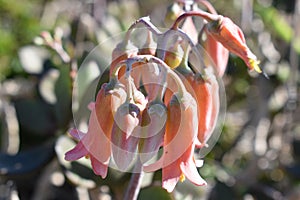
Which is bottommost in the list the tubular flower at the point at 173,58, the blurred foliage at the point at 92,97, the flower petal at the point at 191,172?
the blurred foliage at the point at 92,97

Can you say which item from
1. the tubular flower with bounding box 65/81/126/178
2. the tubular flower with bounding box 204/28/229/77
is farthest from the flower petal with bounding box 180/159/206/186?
the tubular flower with bounding box 204/28/229/77

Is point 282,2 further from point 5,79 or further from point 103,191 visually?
point 103,191

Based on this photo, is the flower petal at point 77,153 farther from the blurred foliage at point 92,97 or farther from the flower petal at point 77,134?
the blurred foliage at point 92,97

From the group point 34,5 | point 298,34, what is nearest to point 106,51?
point 298,34

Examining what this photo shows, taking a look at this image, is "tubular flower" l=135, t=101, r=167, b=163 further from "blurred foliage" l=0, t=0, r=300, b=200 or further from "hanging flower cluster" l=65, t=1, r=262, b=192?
"blurred foliage" l=0, t=0, r=300, b=200

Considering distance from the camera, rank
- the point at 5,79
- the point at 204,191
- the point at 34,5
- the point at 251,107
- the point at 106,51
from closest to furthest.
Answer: the point at 204,191 → the point at 106,51 → the point at 5,79 → the point at 251,107 → the point at 34,5

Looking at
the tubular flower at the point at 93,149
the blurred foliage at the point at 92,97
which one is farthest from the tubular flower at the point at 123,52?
the blurred foliage at the point at 92,97

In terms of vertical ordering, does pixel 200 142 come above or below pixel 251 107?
above
